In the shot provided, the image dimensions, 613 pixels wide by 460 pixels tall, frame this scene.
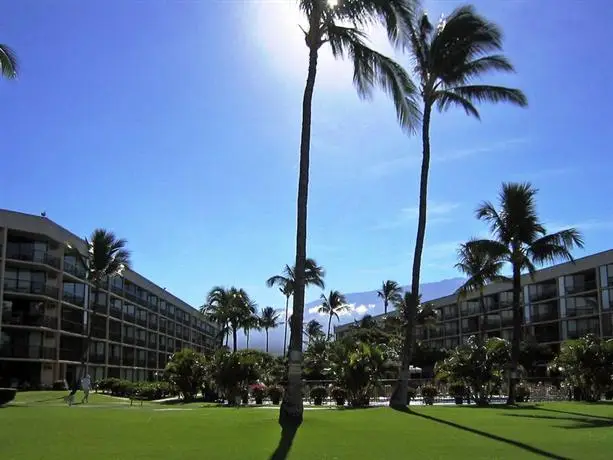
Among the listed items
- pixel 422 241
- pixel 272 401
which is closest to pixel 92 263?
pixel 272 401

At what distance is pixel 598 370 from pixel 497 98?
13.7 meters

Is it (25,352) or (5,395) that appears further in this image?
(25,352)

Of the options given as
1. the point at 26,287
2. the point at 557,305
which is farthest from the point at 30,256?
the point at 557,305

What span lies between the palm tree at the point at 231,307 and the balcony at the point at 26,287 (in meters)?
26.3

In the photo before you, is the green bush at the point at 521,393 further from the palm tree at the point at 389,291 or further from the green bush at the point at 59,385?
the palm tree at the point at 389,291

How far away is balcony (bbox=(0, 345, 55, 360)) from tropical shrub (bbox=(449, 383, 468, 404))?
3356cm

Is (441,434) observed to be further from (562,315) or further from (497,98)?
(562,315)

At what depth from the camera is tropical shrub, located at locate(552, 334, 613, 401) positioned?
31.1m

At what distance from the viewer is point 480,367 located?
2970 centimetres

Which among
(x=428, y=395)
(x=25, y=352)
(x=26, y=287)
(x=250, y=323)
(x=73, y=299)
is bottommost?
(x=428, y=395)

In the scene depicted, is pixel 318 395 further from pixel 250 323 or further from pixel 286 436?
pixel 250 323

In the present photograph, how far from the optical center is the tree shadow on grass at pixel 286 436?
35.8ft

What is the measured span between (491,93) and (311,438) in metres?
18.7

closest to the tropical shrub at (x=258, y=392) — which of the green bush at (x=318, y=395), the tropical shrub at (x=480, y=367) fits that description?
the green bush at (x=318, y=395)
